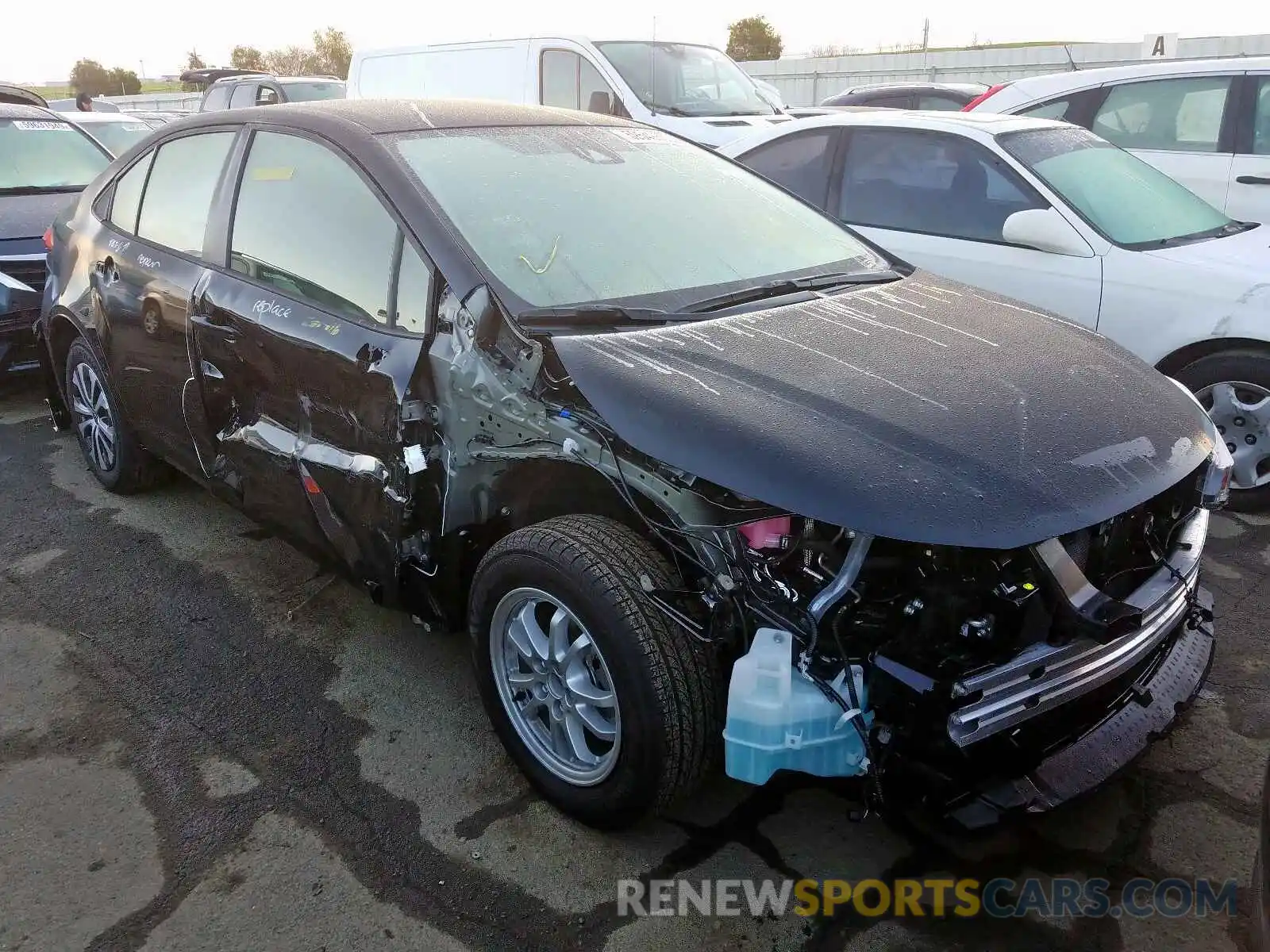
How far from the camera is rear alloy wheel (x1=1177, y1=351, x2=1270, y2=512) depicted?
4.23 metres

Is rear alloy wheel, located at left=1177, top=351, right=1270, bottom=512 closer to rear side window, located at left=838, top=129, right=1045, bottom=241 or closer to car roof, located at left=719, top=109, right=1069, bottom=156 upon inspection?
rear side window, located at left=838, top=129, right=1045, bottom=241

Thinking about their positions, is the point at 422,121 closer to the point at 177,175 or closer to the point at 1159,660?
the point at 177,175

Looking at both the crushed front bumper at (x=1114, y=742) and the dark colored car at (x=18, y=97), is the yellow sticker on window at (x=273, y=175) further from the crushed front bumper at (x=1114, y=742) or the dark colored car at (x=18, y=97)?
the dark colored car at (x=18, y=97)

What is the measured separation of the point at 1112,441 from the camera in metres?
2.37

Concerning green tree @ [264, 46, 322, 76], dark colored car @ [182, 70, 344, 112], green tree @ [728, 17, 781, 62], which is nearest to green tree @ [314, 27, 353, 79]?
green tree @ [264, 46, 322, 76]

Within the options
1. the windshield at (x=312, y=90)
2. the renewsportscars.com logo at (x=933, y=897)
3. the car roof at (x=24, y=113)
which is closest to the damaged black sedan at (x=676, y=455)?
the renewsportscars.com logo at (x=933, y=897)

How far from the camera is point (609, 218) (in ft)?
10.0

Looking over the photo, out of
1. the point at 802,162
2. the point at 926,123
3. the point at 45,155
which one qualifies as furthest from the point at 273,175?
the point at 45,155

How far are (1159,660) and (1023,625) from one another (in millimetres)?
524

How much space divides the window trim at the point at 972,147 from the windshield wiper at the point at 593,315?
1985mm

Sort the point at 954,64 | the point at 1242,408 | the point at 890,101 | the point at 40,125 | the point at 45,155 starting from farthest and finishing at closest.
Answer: the point at 954,64, the point at 890,101, the point at 40,125, the point at 45,155, the point at 1242,408

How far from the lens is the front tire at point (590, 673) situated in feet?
7.51

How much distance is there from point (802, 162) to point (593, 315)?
3303 mm

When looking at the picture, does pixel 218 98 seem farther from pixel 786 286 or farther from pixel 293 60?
pixel 293 60
